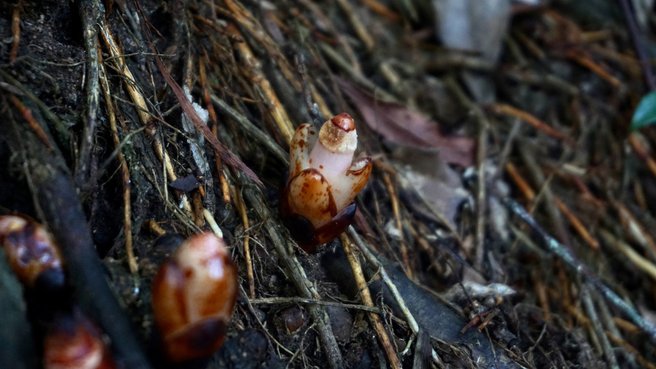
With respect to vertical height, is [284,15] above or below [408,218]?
above

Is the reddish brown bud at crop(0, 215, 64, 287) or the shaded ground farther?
the shaded ground

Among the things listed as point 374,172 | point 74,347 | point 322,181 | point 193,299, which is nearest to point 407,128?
point 374,172

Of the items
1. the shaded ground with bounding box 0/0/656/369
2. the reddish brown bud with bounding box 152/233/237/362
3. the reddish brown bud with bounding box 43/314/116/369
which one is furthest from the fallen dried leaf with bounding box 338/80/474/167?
the reddish brown bud with bounding box 43/314/116/369

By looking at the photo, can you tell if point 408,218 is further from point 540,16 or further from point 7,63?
point 540,16

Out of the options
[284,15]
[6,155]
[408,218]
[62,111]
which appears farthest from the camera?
[284,15]

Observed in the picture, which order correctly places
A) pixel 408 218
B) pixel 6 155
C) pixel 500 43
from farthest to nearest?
1. pixel 500 43
2. pixel 408 218
3. pixel 6 155

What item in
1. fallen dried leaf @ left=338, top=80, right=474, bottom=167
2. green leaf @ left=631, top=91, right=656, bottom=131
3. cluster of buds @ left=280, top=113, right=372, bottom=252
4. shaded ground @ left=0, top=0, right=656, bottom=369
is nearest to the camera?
shaded ground @ left=0, top=0, right=656, bottom=369

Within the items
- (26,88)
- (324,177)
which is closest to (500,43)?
(324,177)

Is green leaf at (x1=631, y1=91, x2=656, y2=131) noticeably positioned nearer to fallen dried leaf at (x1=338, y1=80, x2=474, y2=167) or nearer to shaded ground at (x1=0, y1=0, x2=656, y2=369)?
shaded ground at (x1=0, y1=0, x2=656, y2=369)

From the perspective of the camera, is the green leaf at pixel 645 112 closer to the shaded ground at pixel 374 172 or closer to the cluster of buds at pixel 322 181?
the shaded ground at pixel 374 172
